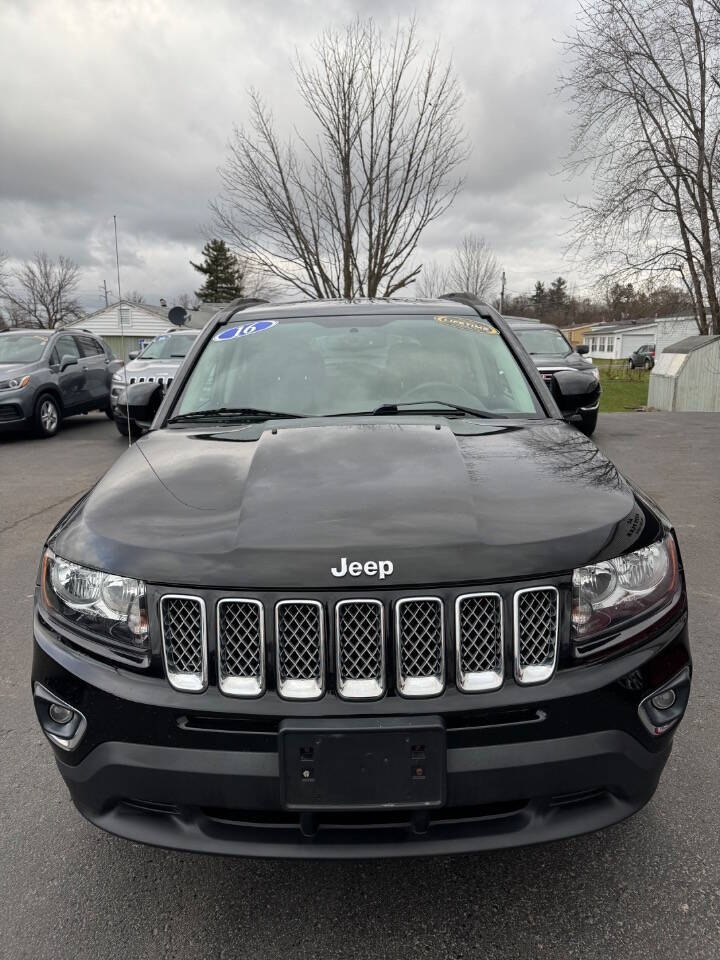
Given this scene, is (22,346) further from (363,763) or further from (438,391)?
(363,763)

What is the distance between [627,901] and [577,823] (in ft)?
1.60

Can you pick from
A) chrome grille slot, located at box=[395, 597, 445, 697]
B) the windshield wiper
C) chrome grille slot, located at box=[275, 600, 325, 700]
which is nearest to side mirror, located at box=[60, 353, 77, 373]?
the windshield wiper

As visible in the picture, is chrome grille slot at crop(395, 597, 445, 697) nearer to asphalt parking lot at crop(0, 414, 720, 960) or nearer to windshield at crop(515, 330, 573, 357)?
asphalt parking lot at crop(0, 414, 720, 960)

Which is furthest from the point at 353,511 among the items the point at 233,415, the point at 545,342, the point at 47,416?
the point at 545,342

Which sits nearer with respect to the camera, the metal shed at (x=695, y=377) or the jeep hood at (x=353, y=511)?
the jeep hood at (x=353, y=511)

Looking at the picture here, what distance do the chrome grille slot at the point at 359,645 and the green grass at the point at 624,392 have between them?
1879cm

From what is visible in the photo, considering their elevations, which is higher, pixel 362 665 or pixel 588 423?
pixel 362 665

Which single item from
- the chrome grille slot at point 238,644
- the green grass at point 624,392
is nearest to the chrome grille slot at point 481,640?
the chrome grille slot at point 238,644

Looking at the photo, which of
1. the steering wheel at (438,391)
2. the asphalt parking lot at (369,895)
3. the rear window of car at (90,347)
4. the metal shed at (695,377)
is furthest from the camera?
the metal shed at (695,377)

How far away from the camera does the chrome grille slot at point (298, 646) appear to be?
5.63ft

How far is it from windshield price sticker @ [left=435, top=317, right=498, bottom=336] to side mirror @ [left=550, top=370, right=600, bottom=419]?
0.40 meters

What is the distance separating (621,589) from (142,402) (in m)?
2.36

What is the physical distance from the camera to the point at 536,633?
178cm

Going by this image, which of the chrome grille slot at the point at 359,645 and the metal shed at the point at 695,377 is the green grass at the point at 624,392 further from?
the chrome grille slot at the point at 359,645
